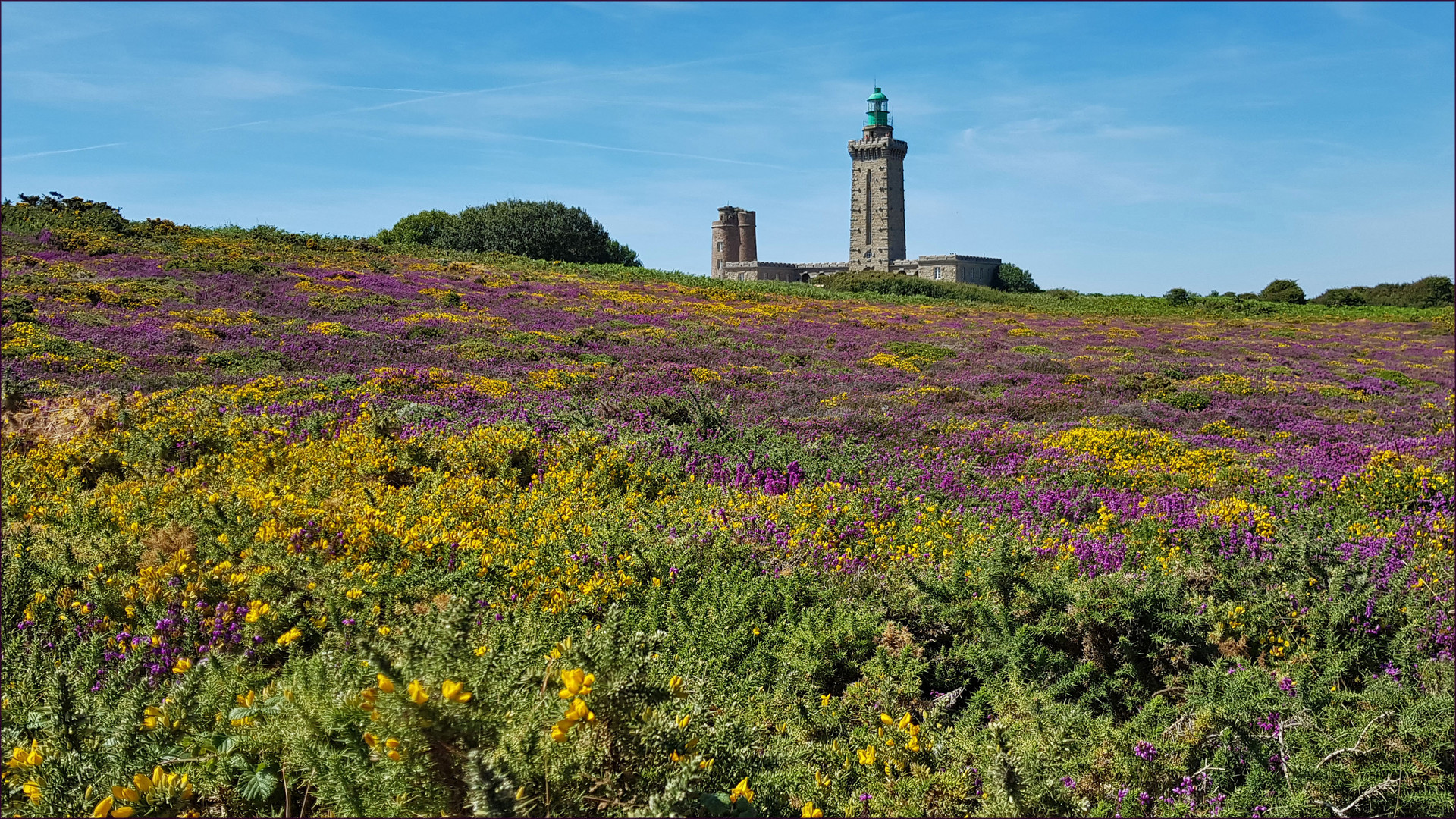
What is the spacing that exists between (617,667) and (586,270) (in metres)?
48.6

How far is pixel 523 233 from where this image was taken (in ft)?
222

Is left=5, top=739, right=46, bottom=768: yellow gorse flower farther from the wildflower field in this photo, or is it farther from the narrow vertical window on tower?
the narrow vertical window on tower

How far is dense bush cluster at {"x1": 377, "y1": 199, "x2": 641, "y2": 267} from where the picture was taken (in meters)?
65.9

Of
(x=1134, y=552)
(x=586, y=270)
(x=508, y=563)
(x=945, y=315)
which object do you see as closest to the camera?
(x=508, y=563)

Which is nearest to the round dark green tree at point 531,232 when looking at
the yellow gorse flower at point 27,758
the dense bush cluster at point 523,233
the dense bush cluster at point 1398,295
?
the dense bush cluster at point 523,233

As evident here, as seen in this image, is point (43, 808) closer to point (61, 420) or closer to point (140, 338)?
point (61, 420)

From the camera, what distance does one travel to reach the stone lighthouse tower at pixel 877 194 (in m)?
93.2

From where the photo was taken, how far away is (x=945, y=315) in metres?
40.3

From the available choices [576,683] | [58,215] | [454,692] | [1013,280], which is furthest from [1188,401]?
[1013,280]

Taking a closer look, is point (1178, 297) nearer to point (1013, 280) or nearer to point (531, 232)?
point (1013, 280)

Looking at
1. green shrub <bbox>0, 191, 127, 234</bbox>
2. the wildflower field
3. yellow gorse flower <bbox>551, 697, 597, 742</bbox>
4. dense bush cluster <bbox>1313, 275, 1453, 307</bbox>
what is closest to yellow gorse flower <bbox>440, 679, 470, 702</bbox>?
the wildflower field

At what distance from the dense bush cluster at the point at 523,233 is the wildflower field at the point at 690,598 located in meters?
52.1

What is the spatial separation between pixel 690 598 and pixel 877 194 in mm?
93995

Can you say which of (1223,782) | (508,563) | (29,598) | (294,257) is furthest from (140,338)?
(294,257)
